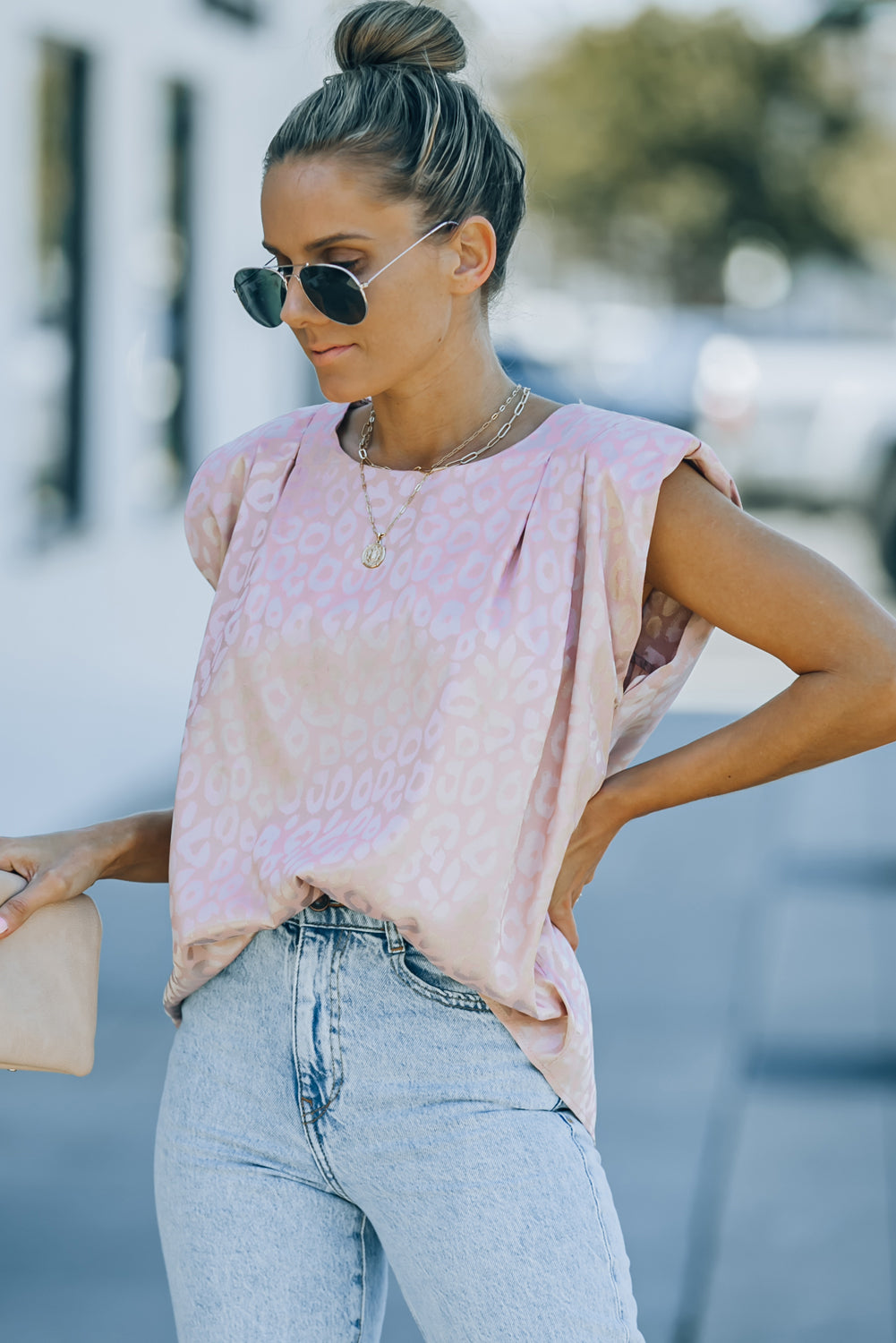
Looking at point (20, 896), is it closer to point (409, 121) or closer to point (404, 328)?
point (404, 328)

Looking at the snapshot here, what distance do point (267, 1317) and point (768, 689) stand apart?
792 cm

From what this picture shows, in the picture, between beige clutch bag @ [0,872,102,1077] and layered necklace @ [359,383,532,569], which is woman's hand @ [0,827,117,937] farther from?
layered necklace @ [359,383,532,569]

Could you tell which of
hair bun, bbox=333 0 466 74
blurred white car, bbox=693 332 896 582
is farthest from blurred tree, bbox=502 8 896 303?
hair bun, bbox=333 0 466 74

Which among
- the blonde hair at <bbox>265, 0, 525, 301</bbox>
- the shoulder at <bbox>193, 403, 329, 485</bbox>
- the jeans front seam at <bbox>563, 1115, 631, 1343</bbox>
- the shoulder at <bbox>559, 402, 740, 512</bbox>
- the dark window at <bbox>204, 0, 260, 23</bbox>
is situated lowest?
the jeans front seam at <bbox>563, 1115, 631, 1343</bbox>

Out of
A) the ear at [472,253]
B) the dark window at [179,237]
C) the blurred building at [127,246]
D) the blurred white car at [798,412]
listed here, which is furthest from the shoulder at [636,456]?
the blurred white car at [798,412]

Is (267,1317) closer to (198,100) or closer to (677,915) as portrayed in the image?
(677,915)

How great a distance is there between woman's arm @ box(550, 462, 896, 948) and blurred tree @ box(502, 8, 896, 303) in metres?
35.3

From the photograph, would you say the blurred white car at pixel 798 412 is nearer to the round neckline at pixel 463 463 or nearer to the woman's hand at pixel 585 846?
the round neckline at pixel 463 463

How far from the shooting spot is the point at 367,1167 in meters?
1.72

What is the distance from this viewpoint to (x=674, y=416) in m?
15.8

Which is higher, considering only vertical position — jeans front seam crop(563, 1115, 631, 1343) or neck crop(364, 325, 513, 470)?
neck crop(364, 325, 513, 470)

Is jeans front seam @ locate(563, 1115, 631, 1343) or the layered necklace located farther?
the layered necklace

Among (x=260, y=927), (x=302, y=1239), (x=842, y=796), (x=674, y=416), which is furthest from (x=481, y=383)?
(x=674, y=416)

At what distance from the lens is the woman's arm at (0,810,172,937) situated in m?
1.88
